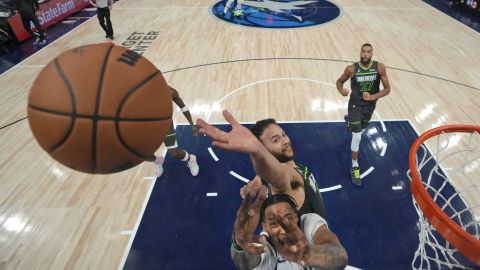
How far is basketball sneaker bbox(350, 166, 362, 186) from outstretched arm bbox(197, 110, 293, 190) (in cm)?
266

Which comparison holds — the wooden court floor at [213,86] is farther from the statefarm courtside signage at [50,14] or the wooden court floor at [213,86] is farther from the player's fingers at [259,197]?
the player's fingers at [259,197]

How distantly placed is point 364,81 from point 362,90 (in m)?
0.13

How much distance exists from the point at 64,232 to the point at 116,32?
7.46 meters

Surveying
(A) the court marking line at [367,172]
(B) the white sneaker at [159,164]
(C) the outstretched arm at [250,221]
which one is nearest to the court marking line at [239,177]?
(B) the white sneaker at [159,164]

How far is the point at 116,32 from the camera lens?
31.3 feet

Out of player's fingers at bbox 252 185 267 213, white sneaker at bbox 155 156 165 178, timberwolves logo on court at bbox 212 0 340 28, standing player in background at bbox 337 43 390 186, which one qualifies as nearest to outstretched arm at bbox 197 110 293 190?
player's fingers at bbox 252 185 267 213

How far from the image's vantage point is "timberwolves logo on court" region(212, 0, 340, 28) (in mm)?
10109

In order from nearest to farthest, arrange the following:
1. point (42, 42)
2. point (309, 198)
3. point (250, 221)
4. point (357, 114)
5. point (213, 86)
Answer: point (250, 221)
point (309, 198)
point (357, 114)
point (213, 86)
point (42, 42)

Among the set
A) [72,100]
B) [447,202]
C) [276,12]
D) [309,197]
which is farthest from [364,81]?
[276,12]

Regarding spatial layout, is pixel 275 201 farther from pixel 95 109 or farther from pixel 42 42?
pixel 42 42

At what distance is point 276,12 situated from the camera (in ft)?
35.8

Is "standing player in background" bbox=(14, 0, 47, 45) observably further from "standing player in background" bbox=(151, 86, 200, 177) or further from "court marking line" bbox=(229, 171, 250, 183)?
"court marking line" bbox=(229, 171, 250, 183)

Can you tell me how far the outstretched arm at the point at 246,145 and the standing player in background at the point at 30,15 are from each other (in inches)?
368

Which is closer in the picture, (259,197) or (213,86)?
(259,197)
